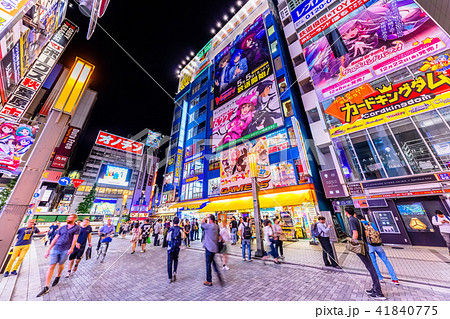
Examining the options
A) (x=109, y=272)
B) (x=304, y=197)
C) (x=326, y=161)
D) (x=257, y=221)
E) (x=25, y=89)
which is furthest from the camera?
(x=326, y=161)

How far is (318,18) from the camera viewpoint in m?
17.2

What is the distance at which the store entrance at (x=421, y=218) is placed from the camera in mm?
9016

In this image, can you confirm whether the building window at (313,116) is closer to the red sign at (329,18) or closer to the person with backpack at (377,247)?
the red sign at (329,18)

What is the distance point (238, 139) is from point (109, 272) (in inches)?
604

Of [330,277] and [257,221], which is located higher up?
[257,221]

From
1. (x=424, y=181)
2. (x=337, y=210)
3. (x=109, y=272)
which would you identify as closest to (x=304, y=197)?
(x=337, y=210)

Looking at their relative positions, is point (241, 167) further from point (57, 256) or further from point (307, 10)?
point (307, 10)

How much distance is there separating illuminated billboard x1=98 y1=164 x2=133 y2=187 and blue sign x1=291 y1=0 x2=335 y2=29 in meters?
50.5

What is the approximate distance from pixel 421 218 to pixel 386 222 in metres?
1.58

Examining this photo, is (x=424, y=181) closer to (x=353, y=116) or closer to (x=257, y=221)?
(x=353, y=116)

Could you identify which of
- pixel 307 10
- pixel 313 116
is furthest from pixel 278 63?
pixel 313 116

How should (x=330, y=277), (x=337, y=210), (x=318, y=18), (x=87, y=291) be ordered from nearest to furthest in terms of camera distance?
1. (x=87, y=291)
2. (x=330, y=277)
3. (x=337, y=210)
4. (x=318, y=18)

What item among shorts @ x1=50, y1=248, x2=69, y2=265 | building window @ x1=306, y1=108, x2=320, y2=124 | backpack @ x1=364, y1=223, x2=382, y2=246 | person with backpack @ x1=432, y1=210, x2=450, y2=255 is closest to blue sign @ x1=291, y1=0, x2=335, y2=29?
building window @ x1=306, y1=108, x2=320, y2=124

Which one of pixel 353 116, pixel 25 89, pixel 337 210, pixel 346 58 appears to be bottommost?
pixel 337 210
